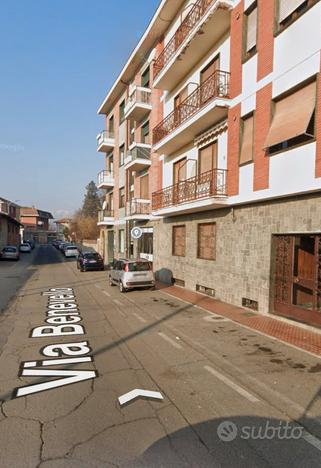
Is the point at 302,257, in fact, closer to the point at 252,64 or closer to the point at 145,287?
the point at 252,64

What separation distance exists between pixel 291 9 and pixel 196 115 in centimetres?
466

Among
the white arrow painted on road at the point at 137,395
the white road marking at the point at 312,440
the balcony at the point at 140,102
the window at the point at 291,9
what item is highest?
the balcony at the point at 140,102

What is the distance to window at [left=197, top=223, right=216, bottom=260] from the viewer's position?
12.9 meters

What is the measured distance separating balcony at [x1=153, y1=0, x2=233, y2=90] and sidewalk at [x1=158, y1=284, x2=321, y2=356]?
10007 mm

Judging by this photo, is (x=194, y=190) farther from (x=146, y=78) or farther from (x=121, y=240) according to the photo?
→ (x=121, y=240)

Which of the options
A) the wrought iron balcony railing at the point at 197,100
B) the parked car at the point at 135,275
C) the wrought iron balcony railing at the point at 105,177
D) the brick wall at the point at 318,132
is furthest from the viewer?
the wrought iron balcony railing at the point at 105,177

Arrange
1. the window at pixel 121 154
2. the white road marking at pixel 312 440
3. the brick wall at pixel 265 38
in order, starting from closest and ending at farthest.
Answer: the white road marking at pixel 312 440, the brick wall at pixel 265 38, the window at pixel 121 154

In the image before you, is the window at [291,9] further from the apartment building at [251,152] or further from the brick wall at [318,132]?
the brick wall at [318,132]

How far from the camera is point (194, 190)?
44.4ft

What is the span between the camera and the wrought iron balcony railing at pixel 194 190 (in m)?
11.7

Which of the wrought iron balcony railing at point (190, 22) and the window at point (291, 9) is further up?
the wrought iron balcony railing at point (190, 22)

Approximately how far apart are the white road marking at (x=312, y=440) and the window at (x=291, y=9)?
8974mm

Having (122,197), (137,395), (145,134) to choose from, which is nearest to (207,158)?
(145,134)

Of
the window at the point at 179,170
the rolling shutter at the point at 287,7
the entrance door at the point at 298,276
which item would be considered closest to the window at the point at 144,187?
the window at the point at 179,170
